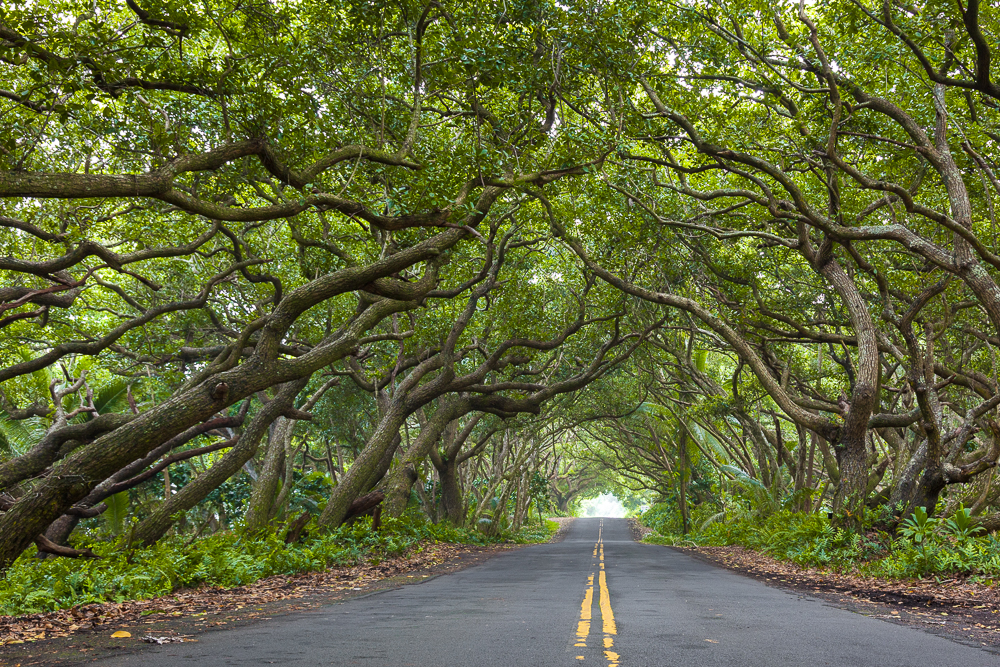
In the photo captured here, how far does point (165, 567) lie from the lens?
1033 cm

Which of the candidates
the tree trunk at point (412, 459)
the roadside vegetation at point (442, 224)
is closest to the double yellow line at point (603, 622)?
the roadside vegetation at point (442, 224)

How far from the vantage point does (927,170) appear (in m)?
14.0

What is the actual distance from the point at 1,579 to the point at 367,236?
8841mm

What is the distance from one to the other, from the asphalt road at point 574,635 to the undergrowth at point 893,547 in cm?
274

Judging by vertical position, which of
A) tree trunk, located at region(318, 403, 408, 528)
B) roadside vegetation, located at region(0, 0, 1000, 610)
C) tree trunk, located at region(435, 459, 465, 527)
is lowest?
tree trunk, located at region(435, 459, 465, 527)

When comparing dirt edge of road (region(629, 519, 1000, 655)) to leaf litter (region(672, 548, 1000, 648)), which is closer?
dirt edge of road (region(629, 519, 1000, 655))

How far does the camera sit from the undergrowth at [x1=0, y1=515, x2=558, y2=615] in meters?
8.77

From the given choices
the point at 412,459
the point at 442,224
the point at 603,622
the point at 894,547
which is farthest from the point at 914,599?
the point at 412,459

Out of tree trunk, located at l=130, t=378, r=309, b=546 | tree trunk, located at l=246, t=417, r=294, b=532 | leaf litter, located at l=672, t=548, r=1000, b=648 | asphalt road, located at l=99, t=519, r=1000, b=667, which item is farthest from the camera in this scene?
tree trunk, located at l=246, t=417, r=294, b=532

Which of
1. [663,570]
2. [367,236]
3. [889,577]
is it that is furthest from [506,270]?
[889,577]

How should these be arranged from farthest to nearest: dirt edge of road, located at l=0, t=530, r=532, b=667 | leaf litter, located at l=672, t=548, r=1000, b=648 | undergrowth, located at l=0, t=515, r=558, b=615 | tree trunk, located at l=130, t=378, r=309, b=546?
tree trunk, located at l=130, t=378, r=309, b=546 < undergrowth, located at l=0, t=515, r=558, b=615 < leaf litter, located at l=672, t=548, r=1000, b=648 < dirt edge of road, located at l=0, t=530, r=532, b=667

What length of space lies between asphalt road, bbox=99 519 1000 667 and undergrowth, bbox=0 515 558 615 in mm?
2805

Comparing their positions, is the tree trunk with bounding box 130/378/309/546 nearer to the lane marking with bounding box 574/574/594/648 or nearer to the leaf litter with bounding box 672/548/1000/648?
the lane marking with bounding box 574/574/594/648

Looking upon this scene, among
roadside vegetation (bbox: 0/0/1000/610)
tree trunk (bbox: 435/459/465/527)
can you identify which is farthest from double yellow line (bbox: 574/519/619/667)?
tree trunk (bbox: 435/459/465/527)
